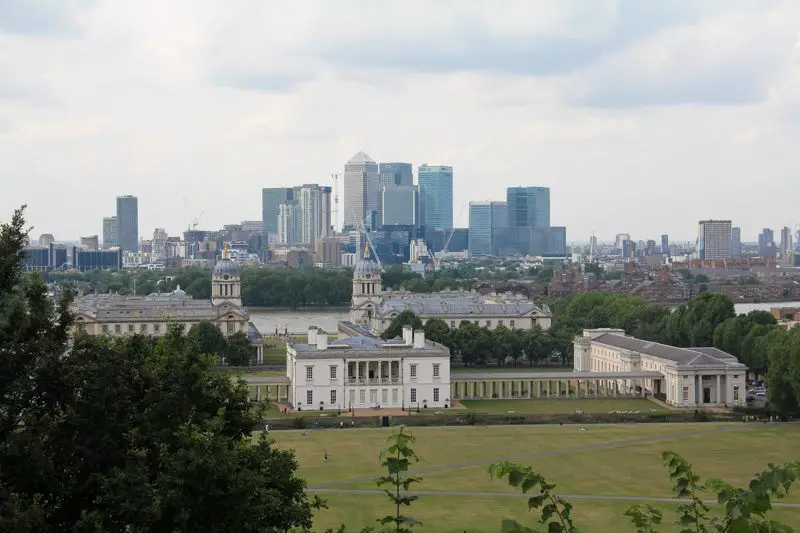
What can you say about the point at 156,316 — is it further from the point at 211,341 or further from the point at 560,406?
the point at 560,406

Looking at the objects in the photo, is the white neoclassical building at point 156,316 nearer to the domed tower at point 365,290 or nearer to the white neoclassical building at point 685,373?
the domed tower at point 365,290

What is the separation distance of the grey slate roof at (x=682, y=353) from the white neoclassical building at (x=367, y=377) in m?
14.7

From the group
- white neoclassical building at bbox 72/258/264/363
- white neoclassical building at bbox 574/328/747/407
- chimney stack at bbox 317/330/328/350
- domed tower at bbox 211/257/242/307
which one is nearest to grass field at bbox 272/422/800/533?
white neoclassical building at bbox 574/328/747/407

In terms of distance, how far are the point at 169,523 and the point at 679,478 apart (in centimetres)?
1094

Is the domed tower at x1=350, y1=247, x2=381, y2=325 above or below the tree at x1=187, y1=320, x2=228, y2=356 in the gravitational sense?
above

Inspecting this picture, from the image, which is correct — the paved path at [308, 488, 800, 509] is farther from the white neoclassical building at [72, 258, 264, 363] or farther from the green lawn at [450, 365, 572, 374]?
the white neoclassical building at [72, 258, 264, 363]

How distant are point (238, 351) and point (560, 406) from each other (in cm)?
2950

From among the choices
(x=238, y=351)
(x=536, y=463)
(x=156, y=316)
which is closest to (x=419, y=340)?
(x=238, y=351)

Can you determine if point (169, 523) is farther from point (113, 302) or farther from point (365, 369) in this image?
point (113, 302)

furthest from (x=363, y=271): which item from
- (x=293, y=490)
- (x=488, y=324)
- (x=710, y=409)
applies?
(x=293, y=490)

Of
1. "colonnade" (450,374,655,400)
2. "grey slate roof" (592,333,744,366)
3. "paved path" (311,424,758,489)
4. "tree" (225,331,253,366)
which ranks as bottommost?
"paved path" (311,424,758,489)

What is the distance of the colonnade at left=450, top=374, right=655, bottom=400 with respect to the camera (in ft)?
263

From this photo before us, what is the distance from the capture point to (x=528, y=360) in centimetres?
10019

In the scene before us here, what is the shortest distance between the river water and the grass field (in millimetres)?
65429
